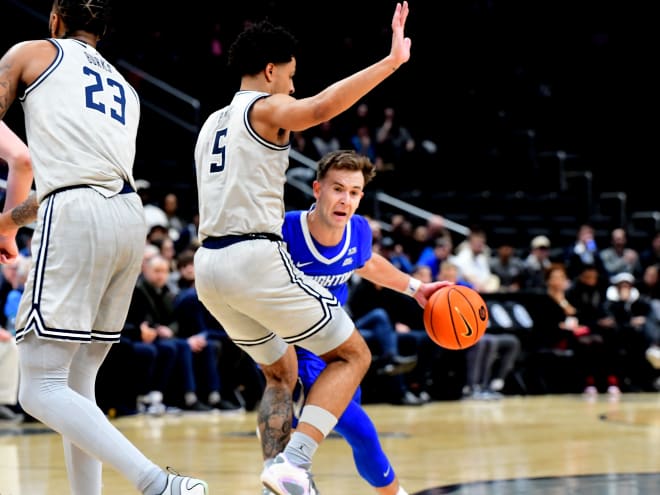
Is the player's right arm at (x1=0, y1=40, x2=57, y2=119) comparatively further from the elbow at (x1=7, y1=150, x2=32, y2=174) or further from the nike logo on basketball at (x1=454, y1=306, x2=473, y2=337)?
the nike logo on basketball at (x1=454, y1=306, x2=473, y2=337)

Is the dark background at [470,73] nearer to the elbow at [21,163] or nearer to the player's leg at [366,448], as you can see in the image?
the player's leg at [366,448]

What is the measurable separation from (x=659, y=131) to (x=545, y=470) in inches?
611

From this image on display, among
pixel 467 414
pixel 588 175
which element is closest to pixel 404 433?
pixel 467 414

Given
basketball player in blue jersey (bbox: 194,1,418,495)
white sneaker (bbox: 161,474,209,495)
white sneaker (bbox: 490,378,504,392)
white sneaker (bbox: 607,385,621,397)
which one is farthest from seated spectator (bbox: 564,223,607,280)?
white sneaker (bbox: 161,474,209,495)

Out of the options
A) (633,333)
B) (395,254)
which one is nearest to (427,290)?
(395,254)

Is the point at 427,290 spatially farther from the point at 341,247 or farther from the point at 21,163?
the point at 21,163

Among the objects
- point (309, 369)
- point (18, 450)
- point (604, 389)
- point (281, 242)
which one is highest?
point (281, 242)

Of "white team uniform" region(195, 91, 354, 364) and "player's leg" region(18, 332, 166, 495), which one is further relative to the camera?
"white team uniform" region(195, 91, 354, 364)

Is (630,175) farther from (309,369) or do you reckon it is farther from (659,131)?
(309,369)

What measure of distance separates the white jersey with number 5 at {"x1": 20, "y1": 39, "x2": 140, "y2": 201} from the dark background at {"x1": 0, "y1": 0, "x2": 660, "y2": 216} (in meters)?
10.5

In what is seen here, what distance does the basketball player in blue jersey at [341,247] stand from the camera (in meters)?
4.86

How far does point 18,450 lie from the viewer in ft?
24.9

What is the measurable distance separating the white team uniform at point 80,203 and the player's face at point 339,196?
100 cm

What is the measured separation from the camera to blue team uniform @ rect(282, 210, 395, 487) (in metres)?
4.85
